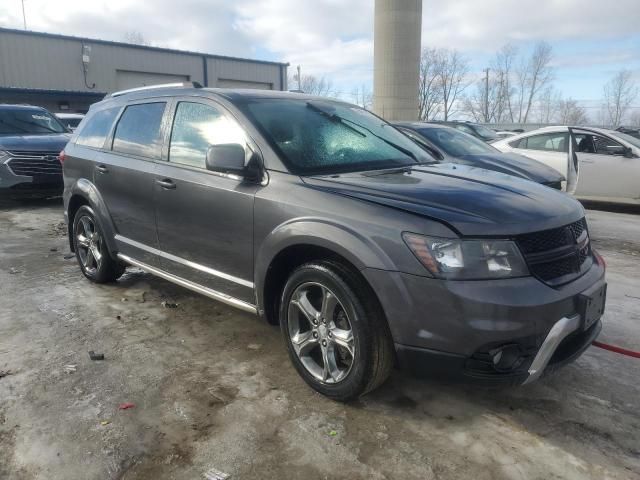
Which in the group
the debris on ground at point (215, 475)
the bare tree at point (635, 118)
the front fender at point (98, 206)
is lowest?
the debris on ground at point (215, 475)

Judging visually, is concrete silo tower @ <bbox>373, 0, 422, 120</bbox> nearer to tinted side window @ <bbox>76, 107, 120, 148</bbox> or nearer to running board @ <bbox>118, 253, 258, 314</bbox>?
tinted side window @ <bbox>76, 107, 120, 148</bbox>

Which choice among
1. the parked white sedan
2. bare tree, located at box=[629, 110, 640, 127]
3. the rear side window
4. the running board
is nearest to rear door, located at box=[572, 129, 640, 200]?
the parked white sedan

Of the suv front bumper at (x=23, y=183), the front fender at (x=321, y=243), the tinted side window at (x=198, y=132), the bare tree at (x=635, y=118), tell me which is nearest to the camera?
the front fender at (x=321, y=243)

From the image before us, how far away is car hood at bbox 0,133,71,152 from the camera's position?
9.50 metres

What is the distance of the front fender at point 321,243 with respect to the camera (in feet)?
8.65

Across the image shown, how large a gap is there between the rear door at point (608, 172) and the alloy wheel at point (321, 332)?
737 centimetres

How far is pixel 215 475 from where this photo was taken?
242 centimetres

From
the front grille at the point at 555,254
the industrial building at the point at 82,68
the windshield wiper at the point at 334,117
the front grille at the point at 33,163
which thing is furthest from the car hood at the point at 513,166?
the industrial building at the point at 82,68

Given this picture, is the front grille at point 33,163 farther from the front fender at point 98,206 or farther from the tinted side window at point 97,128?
the front fender at point 98,206

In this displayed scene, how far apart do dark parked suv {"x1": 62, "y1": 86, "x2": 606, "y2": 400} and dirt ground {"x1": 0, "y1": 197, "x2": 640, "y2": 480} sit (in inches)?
12.8

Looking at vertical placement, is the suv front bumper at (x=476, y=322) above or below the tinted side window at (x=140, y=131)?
below

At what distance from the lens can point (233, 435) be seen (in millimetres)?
2719

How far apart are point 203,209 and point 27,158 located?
7.45 meters

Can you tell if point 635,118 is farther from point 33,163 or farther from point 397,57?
point 33,163
